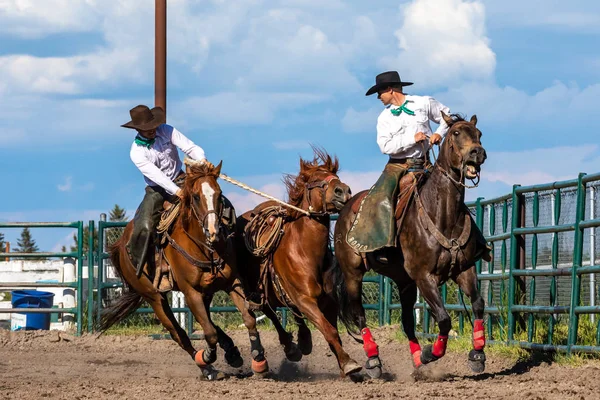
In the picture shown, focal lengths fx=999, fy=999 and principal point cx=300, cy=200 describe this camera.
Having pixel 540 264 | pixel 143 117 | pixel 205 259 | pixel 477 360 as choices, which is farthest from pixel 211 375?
pixel 540 264

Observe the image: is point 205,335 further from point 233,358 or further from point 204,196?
point 204,196

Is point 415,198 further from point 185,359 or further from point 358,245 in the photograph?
point 185,359

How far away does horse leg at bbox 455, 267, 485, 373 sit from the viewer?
830 cm

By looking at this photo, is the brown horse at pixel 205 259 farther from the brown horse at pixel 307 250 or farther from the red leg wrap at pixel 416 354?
the red leg wrap at pixel 416 354

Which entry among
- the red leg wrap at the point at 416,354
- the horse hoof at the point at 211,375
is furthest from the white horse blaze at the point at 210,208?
the red leg wrap at the point at 416,354

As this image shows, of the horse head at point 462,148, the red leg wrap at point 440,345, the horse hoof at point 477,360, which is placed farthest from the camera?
the red leg wrap at point 440,345

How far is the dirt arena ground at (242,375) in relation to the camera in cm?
751

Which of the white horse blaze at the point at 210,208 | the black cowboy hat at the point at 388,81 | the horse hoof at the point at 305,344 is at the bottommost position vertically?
the horse hoof at the point at 305,344

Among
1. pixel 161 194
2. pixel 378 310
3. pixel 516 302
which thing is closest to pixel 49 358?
pixel 161 194

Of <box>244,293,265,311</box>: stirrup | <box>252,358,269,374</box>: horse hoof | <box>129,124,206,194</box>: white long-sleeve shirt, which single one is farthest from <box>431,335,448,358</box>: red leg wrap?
<box>129,124,206,194</box>: white long-sleeve shirt

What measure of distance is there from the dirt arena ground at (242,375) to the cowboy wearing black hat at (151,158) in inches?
55.8

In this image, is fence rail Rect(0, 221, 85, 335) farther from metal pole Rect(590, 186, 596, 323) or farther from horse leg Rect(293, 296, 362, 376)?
metal pole Rect(590, 186, 596, 323)

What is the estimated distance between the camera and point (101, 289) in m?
15.2

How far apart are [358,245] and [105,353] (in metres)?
5.73
